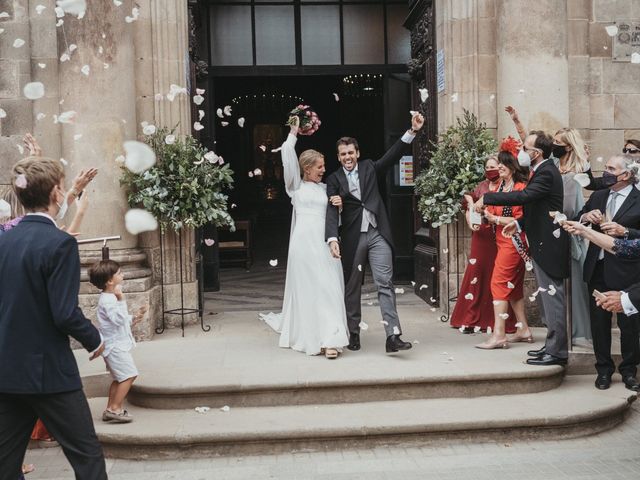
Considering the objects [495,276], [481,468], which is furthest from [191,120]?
[481,468]

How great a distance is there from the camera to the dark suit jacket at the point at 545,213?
673 cm

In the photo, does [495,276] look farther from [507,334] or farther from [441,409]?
[441,409]

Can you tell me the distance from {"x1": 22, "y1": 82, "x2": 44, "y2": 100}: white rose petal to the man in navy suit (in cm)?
477

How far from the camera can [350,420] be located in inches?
235

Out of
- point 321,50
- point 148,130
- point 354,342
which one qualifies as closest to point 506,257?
point 354,342

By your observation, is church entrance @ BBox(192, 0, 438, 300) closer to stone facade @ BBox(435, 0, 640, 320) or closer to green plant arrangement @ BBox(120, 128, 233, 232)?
stone facade @ BBox(435, 0, 640, 320)

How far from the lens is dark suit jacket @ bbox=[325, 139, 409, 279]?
7.35 meters

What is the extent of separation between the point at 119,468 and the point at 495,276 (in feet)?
12.3

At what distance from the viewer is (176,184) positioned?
8.17m

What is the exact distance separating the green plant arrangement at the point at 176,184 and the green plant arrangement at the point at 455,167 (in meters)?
2.15

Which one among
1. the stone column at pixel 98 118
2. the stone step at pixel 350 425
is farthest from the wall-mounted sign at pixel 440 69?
the stone step at pixel 350 425

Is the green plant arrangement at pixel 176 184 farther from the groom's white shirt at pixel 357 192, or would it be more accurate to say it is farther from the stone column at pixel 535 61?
the stone column at pixel 535 61

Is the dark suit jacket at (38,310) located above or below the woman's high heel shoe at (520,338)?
above

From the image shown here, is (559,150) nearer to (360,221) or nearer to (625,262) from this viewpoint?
(625,262)
